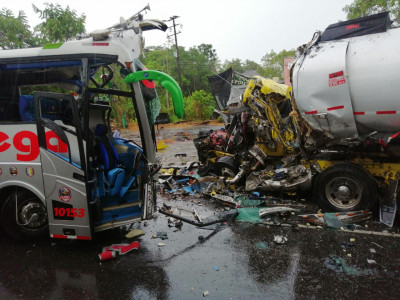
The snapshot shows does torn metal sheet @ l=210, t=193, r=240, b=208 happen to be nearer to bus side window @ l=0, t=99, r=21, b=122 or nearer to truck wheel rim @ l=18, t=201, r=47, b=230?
truck wheel rim @ l=18, t=201, r=47, b=230

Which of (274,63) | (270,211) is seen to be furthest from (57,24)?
(274,63)

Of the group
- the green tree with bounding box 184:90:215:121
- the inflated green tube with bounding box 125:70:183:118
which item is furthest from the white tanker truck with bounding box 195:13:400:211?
the green tree with bounding box 184:90:215:121

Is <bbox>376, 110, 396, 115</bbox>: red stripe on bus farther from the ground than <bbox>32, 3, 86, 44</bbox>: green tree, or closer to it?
closer to it

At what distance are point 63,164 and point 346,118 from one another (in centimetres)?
459

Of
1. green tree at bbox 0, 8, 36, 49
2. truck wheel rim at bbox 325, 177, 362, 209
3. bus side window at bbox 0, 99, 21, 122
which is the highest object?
green tree at bbox 0, 8, 36, 49

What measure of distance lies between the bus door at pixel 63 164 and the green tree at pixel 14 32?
932 cm

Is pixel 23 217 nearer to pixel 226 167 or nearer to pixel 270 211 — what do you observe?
pixel 270 211

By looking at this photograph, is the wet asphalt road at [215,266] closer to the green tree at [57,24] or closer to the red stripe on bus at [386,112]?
the red stripe on bus at [386,112]

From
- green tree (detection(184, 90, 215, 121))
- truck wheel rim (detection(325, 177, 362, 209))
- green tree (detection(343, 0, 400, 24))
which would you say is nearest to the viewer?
truck wheel rim (detection(325, 177, 362, 209))

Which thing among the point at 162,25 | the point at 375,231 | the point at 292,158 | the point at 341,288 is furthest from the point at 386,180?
the point at 162,25

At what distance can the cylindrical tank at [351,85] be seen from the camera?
4480 millimetres

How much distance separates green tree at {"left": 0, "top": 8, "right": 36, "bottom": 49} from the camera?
422 inches

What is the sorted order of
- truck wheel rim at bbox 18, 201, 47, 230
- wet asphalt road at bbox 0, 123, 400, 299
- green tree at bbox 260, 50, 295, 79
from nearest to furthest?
wet asphalt road at bbox 0, 123, 400, 299, truck wheel rim at bbox 18, 201, 47, 230, green tree at bbox 260, 50, 295, 79

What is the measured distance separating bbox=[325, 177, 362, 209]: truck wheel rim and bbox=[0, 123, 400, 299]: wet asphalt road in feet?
1.53
